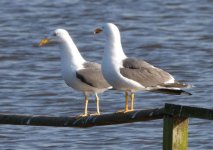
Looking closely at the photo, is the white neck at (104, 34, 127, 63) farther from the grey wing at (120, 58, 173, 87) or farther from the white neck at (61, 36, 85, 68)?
the white neck at (61, 36, 85, 68)

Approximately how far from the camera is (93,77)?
6938 mm

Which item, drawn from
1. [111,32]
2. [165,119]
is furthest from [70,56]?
[165,119]

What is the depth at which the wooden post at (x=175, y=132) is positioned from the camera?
571 cm

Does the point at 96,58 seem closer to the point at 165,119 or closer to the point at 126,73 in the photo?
the point at 126,73

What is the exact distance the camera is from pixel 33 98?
12375mm

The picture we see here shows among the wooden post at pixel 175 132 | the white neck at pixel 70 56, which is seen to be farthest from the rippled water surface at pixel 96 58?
the wooden post at pixel 175 132

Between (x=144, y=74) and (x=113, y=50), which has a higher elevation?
(x=113, y=50)

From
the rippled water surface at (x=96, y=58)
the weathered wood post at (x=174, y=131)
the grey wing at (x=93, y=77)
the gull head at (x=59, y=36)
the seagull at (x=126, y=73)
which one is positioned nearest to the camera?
the weathered wood post at (x=174, y=131)

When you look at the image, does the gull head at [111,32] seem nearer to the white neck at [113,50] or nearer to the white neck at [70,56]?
the white neck at [113,50]

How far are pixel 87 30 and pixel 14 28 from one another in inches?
59.6

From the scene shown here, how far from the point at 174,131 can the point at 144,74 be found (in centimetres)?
119

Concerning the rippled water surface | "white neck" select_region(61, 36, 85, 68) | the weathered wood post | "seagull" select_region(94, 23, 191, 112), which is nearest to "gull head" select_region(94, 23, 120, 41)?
"seagull" select_region(94, 23, 191, 112)

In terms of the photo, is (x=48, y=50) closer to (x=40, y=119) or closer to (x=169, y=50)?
(x=169, y=50)

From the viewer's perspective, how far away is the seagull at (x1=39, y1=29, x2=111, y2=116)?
6859 mm
